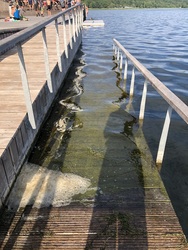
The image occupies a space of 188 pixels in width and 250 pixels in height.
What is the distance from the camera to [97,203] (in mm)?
2979

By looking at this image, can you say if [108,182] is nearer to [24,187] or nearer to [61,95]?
[24,187]

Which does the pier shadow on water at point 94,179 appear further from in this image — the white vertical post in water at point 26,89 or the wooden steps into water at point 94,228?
the white vertical post in water at point 26,89

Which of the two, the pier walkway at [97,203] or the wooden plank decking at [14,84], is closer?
the pier walkway at [97,203]

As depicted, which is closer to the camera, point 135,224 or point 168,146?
point 135,224

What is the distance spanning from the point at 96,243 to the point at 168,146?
10.2 ft

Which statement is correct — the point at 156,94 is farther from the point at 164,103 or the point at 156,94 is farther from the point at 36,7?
the point at 36,7

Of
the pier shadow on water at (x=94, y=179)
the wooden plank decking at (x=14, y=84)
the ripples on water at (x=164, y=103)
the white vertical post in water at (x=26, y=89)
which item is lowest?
the ripples on water at (x=164, y=103)

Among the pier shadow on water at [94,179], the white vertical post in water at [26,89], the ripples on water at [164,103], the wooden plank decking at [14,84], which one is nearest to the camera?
the pier shadow on water at [94,179]

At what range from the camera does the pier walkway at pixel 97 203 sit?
8.20 feet

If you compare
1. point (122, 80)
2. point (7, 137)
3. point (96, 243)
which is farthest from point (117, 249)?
point (122, 80)

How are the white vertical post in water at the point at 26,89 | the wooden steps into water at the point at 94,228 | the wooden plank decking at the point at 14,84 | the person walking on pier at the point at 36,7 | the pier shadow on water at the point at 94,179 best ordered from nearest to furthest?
the wooden steps into water at the point at 94,228 → the pier shadow on water at the point at 94,179 → the white vertical post in water at the point at 26,89 → the wooden plank decking at the point at 14,84 → the person walking on pier at the point at 36,7

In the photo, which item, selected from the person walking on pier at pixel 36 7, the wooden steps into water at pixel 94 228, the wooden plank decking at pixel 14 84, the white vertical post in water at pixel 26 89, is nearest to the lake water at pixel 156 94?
the wooden steps into water at pixel 94 228

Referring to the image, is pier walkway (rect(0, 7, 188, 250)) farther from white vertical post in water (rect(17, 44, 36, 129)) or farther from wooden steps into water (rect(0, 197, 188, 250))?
white vertical post in water (rect(17, 44, 36, 129))

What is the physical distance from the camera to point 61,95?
23.6ft
